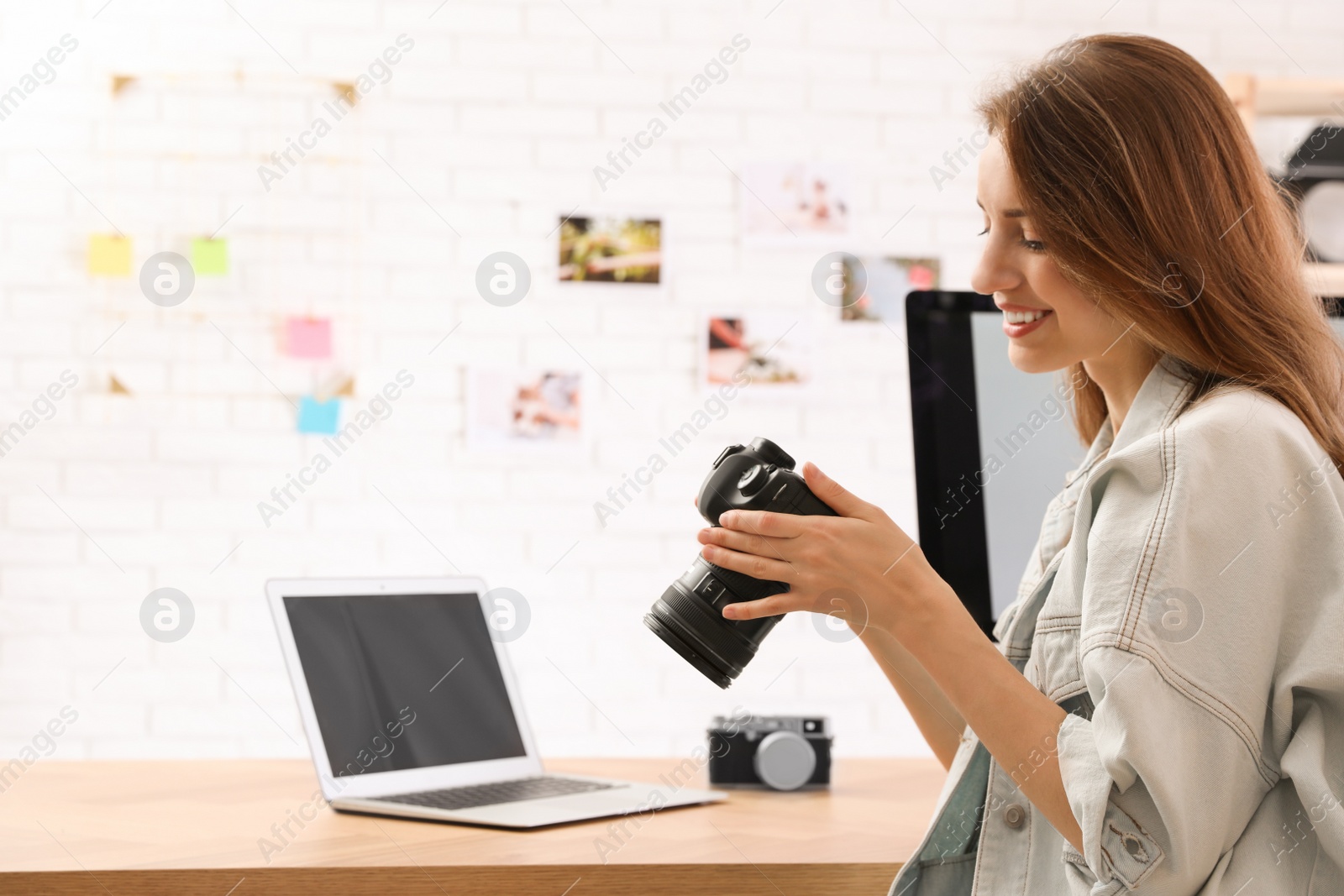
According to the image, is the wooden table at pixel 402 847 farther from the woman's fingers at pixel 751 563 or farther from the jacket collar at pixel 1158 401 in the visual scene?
the jacket collar at pixel 1158 401

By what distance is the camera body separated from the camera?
1.18 metres

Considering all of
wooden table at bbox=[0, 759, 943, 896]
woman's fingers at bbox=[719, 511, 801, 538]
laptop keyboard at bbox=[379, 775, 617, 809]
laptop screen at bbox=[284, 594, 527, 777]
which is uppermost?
woman's fingers at bbox=[719, 511, 801, 538]

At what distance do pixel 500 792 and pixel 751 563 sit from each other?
42 cm

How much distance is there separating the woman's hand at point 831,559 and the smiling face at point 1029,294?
191 millimetres

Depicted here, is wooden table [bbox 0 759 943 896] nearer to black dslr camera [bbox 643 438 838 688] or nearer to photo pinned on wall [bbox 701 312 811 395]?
black dslr camera [bbox 643 438 838 688]

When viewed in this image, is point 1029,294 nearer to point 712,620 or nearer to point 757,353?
point 712,620

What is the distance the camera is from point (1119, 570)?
750 millimetres

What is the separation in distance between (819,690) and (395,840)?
1.75 meters

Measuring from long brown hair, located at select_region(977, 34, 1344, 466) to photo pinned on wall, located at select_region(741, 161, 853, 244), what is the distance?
1.74 m

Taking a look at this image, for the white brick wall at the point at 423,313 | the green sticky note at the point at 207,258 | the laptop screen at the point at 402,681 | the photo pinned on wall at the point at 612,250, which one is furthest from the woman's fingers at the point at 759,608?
the green sticky note at the point at 207,258

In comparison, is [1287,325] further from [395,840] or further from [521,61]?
[521,61]

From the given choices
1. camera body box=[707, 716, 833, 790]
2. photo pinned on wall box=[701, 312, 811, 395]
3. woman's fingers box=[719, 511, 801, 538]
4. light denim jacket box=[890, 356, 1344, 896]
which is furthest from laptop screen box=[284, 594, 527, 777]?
photo pinned on wall box=[701, 312, 811, 395]

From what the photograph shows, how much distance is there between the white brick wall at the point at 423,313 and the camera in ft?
8.10

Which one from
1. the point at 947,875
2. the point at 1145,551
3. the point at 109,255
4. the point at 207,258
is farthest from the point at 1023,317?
the point at 109,255
